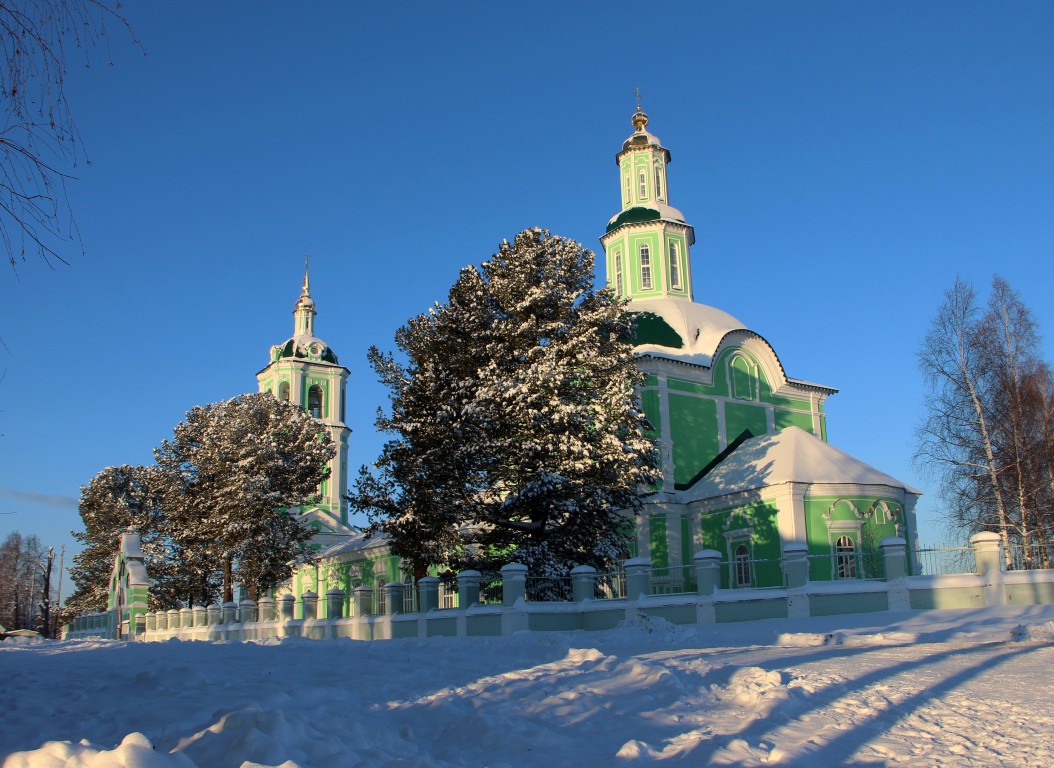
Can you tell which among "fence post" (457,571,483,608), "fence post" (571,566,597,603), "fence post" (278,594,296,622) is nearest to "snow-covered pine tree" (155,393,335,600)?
"fence post" (278,594,296,622)

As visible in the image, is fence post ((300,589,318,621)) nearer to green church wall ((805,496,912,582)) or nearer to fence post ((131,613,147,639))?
fence post ((131,613,147,639))

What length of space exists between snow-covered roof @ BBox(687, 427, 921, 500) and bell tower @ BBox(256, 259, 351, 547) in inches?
1064

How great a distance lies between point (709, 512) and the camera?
26.3 meters

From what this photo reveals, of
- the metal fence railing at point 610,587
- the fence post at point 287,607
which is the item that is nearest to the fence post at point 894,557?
the metal fence railing at point 610,587

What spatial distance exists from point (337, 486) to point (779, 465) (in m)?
Result: 30.5

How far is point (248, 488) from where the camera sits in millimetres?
30109

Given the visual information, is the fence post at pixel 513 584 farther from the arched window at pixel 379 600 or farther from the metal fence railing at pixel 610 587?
the arched window at pixel 379 600

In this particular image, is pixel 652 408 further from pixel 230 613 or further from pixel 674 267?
pixel 230 613

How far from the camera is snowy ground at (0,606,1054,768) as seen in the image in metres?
5.65

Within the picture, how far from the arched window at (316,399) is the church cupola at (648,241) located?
2233 cm

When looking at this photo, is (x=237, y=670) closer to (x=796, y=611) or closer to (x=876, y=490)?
(x=796, y=611)

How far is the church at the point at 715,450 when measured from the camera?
23.8 m

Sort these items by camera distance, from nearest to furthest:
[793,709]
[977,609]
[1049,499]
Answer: [793,709], [977,609], [1049,499]

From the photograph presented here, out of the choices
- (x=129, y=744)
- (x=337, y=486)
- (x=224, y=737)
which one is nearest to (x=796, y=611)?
(x=224, y=737)
